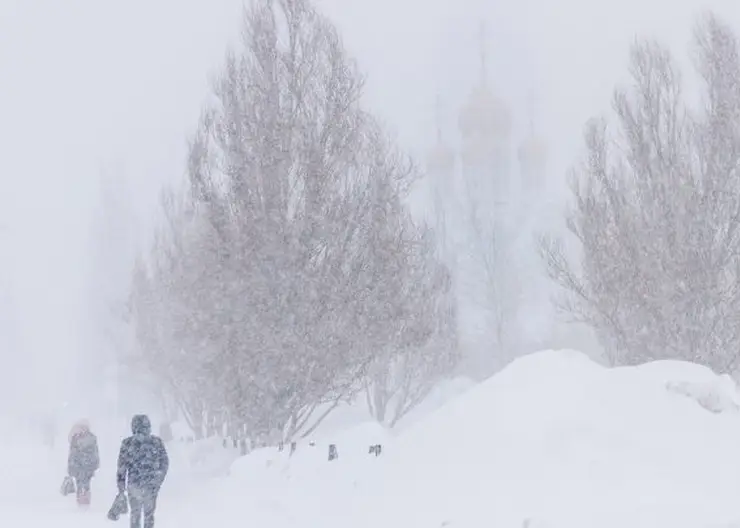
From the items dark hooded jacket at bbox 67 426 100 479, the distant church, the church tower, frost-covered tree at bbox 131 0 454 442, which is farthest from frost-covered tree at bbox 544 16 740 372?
the church tower

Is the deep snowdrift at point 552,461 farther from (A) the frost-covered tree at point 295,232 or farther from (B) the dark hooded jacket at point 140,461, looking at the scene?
(A) the frost-covered tree at point 295,232

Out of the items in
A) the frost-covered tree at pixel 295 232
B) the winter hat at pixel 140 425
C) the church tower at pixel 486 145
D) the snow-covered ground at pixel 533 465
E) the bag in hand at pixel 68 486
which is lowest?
the bag in hand at pixel 68 486

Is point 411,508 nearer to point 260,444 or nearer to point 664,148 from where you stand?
point 260,444

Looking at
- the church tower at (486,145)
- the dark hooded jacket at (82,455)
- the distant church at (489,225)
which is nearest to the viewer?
the dark hooded jacket at (82,455)

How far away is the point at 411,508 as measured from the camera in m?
9.23

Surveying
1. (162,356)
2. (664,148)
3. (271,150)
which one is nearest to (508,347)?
(162,356)

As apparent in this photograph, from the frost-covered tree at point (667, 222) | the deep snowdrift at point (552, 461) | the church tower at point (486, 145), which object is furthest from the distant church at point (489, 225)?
the deep snowdrift at point (552, 461)

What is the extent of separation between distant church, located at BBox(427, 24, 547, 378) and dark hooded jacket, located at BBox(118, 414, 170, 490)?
26.8 meters

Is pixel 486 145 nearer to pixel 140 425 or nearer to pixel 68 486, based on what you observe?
pixel 68 486

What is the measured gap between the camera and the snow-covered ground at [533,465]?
784 cm

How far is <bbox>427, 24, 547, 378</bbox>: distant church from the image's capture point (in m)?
40.9

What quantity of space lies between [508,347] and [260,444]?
85.5ft

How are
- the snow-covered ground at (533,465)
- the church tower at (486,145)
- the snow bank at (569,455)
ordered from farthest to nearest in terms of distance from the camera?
the church tower at (486,145) < the snow-covered ground at (533,465) < the snow bank at (569,455)

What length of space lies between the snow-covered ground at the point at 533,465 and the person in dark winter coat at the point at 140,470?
106 cm
